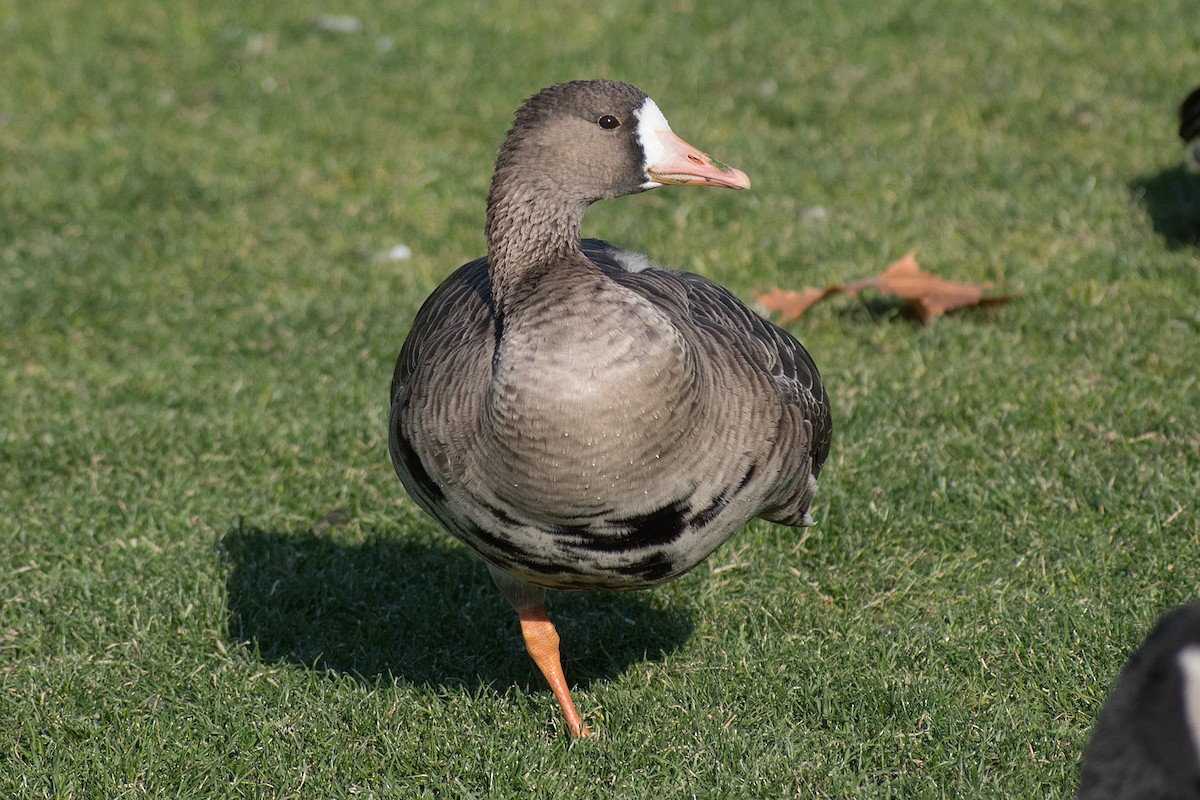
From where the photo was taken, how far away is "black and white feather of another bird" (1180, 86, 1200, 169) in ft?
21.9

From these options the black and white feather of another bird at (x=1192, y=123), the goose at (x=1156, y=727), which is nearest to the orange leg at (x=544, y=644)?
the goose at (x=1156, y=727)

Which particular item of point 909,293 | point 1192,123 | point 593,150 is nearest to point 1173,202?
point 1192,123

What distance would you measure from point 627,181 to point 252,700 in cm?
193

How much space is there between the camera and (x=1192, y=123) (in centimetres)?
670

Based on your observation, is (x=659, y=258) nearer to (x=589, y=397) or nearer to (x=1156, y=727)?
(x=589, y=397)

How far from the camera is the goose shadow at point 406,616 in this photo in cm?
436

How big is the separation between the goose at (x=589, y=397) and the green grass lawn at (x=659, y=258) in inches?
27.3

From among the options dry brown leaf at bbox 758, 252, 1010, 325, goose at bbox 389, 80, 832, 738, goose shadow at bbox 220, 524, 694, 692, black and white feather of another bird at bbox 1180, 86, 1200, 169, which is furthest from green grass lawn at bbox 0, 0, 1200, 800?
goose at bbox 389, 80, 832, 738

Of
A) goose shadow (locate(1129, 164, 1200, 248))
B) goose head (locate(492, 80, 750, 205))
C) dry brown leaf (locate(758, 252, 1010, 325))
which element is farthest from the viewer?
goose shadow (locate(1129, 164, 1200, 248))

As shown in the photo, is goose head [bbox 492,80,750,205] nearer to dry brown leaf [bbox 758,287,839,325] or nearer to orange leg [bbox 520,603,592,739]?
orange leg [bbox 520,603,592,739]

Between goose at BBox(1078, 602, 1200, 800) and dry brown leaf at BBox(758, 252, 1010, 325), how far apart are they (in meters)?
3.87

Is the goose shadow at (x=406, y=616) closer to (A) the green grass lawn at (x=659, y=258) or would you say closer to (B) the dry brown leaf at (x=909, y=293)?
(A) the green grass lawn at (x=659, y=258)

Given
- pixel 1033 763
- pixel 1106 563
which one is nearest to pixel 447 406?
pixel 1033 763

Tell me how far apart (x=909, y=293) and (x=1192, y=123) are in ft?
6.20
